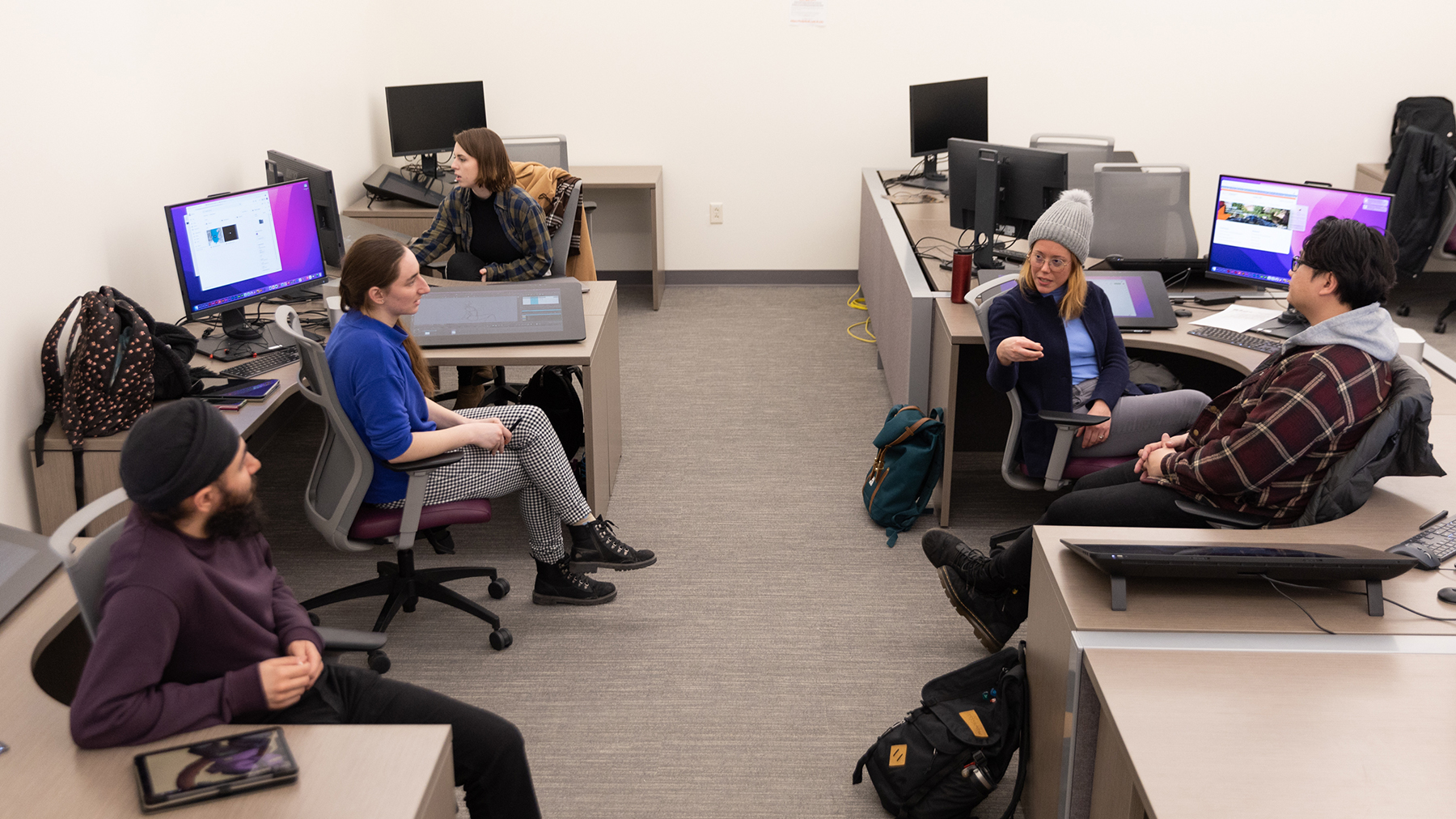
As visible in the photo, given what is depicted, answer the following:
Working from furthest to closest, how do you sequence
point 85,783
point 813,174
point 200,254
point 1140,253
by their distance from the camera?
point 813,174 < point 1140,253 < point 200,254 < point 85,783

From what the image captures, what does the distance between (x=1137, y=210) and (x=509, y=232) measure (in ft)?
8.05

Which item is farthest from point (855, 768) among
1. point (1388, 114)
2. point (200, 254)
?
point (1388, 114)

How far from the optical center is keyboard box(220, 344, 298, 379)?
10.4 ft

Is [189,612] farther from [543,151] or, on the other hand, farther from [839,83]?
[839,83]

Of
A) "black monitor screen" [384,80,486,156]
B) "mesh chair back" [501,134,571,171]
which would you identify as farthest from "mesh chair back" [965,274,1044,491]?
"black monitor screen" [384,80,486,156]

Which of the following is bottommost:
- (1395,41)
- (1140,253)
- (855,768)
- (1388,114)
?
(855,768)

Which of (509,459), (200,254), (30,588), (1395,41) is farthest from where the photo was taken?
(1395,41)

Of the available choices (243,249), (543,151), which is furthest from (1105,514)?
(543,151)

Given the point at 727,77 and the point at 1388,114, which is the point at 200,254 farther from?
the point at 1388,114

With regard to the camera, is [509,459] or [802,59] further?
[802,59]

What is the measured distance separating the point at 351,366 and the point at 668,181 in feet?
13.2

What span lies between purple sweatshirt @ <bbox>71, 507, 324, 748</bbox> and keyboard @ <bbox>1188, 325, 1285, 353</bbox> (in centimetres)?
293

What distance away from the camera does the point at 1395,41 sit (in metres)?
5.94

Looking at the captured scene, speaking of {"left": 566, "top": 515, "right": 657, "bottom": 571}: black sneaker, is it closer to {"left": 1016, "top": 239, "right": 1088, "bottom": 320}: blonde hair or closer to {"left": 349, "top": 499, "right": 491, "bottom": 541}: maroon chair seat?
{"left": 349, "top": 499, "right": 491, "bottom": 541}: maroon chair seat
